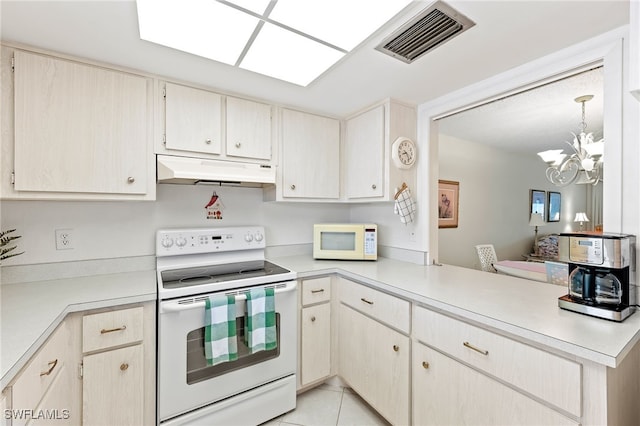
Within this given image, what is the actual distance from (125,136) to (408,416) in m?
2.21

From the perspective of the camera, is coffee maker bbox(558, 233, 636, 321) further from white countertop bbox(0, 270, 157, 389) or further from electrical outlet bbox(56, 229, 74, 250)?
electrical outlet bbox(56, 229, 74, 250)

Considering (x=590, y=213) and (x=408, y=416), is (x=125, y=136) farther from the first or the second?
(x=590, y=213)

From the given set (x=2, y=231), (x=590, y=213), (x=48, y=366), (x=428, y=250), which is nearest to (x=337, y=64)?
(x=428, y=250)

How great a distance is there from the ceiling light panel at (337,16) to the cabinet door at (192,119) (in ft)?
2.82

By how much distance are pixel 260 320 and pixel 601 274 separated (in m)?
1.59

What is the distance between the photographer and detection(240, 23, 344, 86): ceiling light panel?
129cm

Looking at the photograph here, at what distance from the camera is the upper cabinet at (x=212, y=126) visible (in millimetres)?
1713

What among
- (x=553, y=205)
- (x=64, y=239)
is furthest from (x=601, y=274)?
(x=553, y=205)

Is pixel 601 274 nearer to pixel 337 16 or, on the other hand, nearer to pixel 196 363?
pixel 337 16

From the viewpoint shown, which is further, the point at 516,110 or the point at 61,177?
the point at 516,110

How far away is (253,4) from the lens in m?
1.08

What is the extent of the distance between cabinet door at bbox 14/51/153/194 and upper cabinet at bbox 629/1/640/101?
6.96 ft

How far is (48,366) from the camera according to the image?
1.04m

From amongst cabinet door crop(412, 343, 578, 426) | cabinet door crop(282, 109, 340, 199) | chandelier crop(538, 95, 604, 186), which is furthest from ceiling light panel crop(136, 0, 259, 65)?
chandelier crop(538, 95, 604, 186)
